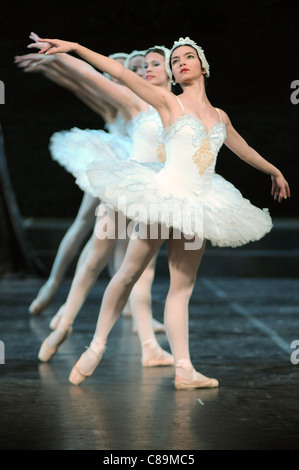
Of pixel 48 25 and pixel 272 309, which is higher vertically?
pixel 48 25

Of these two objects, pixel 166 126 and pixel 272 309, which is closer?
pixel 166 126

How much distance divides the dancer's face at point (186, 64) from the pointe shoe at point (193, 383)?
112cm

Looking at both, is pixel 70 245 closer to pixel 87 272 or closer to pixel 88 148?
pixel 88 148

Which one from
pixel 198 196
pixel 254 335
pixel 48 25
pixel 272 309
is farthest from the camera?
pixel 48 25

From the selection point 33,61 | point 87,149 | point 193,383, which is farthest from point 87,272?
point 33,61

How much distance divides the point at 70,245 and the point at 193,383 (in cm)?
202

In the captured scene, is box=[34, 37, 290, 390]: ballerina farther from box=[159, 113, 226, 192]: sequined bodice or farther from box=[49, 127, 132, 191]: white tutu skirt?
box=[49, 127, 132, 191]: white tutu skirt

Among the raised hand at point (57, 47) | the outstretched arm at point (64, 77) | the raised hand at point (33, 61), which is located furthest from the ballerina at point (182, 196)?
the raised hand at point (33, 61)

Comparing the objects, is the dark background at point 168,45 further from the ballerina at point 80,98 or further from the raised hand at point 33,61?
the raised hand at point 33,61

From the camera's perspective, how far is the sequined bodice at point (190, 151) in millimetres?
3279

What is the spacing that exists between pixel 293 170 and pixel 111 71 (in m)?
7.01
